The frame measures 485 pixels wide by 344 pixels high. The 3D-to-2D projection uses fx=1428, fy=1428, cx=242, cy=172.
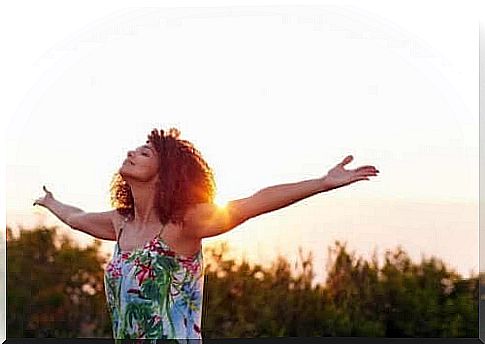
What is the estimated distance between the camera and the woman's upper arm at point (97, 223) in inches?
300

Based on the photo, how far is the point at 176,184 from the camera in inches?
285

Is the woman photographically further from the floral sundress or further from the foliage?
the foliage

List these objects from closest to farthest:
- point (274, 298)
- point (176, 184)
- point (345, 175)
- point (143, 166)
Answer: point (345, 175)
point (176, 184)
point (143, 166)
point (274, 298)

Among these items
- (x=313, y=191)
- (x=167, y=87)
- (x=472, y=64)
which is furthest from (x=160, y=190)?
(x=472, y=64)

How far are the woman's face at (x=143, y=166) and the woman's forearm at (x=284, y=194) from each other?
620 mm

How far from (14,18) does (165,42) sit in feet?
3.20

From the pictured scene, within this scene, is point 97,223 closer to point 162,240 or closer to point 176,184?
point 162,240

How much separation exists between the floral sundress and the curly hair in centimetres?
15

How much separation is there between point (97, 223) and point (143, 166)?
1.76ft

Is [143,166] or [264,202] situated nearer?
[264,202]

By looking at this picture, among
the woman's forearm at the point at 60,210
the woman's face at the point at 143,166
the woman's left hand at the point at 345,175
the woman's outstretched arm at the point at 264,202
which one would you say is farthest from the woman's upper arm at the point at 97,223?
the woman's left hand at the point at 345,175

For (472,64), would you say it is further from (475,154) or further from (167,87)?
(167,87)

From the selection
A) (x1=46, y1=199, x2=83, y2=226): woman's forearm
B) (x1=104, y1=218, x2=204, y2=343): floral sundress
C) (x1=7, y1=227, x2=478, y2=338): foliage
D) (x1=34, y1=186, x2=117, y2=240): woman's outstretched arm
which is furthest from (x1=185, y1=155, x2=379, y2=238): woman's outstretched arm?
(x1=7, y1=227, x2=478, y2=338): foliage

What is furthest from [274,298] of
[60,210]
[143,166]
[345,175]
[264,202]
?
[345,175]
